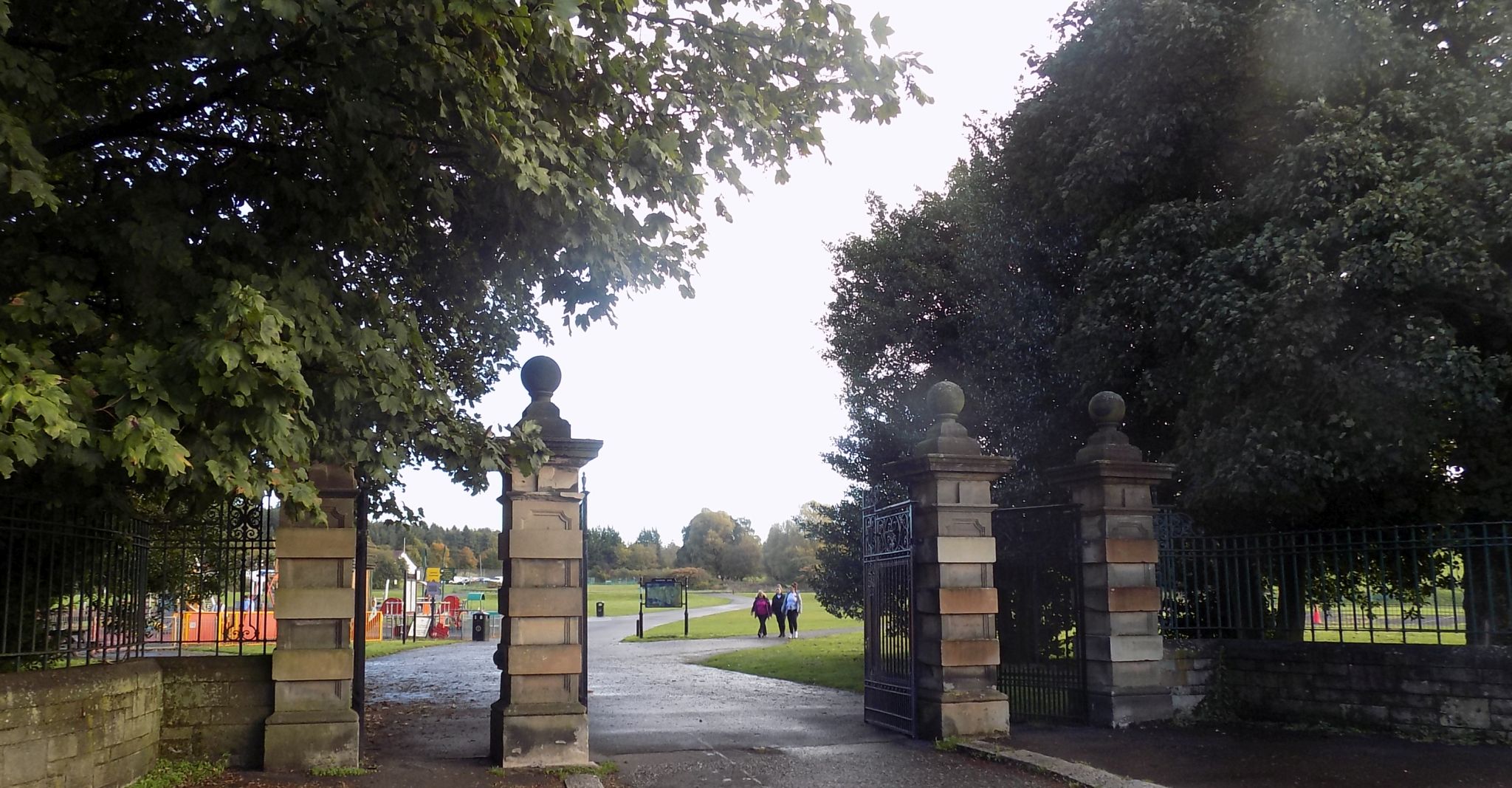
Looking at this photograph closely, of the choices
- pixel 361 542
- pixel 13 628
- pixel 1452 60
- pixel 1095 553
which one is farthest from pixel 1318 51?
pixel 13 628

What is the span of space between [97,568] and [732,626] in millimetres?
35326

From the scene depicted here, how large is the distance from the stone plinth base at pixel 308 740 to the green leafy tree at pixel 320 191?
7.67ft

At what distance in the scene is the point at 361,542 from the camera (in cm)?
1060

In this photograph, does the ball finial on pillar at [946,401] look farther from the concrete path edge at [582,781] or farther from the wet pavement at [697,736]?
the concrete path edge at [582,781]

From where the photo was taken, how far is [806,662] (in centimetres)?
2248

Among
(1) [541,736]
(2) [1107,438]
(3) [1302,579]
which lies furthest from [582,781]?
(3) [1302,579]

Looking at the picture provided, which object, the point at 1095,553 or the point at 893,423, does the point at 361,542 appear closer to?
the point at 1095,553

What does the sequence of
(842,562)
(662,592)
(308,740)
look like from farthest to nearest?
(662,592) < (842,562) < (308,740)

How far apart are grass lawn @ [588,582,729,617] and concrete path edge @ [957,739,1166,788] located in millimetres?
46175

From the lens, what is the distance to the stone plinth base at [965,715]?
34.2 ft

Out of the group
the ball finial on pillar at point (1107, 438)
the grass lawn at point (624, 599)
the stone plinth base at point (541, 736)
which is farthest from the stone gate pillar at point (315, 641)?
the grass lawn at point (624, 599)

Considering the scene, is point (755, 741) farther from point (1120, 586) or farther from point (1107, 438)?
point (1107, 438)

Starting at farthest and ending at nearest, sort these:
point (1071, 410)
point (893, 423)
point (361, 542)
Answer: point (893, 423)
point (1071, 410)
point (361, 542)

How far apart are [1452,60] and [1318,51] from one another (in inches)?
54.0
